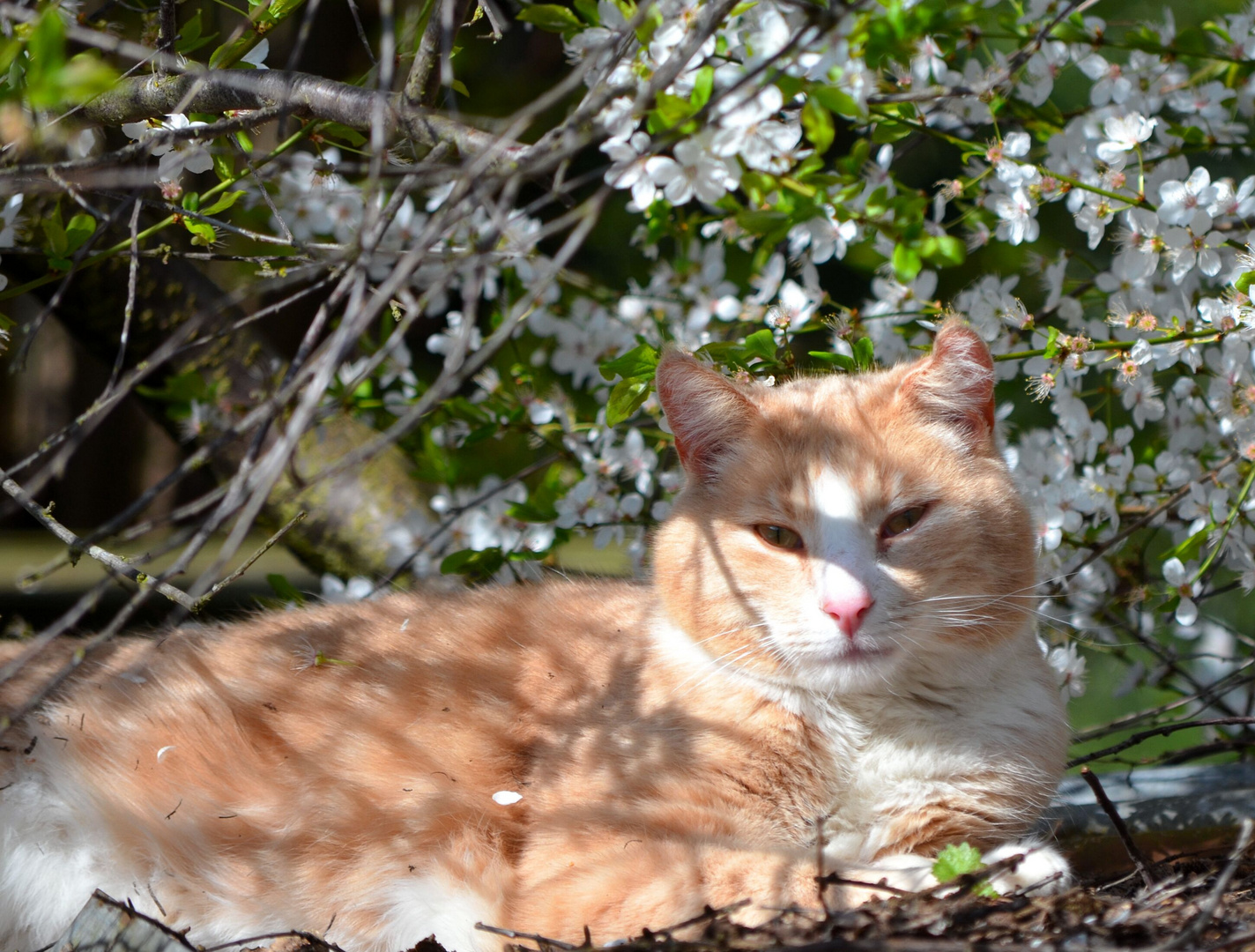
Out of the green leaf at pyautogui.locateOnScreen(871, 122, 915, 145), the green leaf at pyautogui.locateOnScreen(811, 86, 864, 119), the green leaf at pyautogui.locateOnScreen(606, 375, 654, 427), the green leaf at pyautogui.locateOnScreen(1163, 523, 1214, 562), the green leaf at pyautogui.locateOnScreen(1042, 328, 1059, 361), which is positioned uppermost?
the green leaf at pyautogui.locateOnScreen(811, 86, 864, 119)

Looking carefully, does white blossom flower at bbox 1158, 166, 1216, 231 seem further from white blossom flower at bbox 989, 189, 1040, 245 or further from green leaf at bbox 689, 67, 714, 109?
green leaf at bbox 689, 67, 714, 109

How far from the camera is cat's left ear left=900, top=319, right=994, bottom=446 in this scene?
1.85m

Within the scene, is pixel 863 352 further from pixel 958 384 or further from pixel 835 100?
pixel 835 100

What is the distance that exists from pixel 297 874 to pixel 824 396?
4.33ft

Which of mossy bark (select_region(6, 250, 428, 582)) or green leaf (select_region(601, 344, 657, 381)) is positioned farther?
mossy bark (select_region(6, 250, 428, 582))

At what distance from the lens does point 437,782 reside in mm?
1885

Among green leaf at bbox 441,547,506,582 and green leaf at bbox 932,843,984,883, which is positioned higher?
green leaf at bbox 932,843,984,883

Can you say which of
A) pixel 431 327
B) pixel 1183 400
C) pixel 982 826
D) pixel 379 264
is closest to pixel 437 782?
pixel 982 826

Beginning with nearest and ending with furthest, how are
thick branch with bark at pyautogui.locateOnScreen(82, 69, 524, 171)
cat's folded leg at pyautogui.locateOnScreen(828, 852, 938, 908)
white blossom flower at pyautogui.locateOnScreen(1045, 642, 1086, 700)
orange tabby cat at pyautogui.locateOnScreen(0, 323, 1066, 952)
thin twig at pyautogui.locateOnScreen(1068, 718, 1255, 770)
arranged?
1. thick branch with bark at pyautogui.locateOnScreen(82, 69, 524, 171)
2. cat's folded leg at pyautogui.locateOnScreen(828, 852, 938, 908)
3. orange tabby cat at pyautogui.locateOnScreen(0, 323, 1066, 952)
4. thin twig at pyautogui.locateOnScreen(1068, 718, 1255, 770)
5. white blossom flower at pyautogui.locateOnScreen(1045, 642, 1086, 700)

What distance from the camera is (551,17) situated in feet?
6.40

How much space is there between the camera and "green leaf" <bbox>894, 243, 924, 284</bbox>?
1803 millimetres

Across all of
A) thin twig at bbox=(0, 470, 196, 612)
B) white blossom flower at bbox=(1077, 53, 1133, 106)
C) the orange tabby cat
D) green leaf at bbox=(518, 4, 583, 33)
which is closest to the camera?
thin twig at bbox=(0, 470, 196, 612)

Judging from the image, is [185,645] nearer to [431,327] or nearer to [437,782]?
[437,782]

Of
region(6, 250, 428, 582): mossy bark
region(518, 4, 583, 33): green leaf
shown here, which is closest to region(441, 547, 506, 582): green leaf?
region(6, 250, 428, 582): mossy bark
